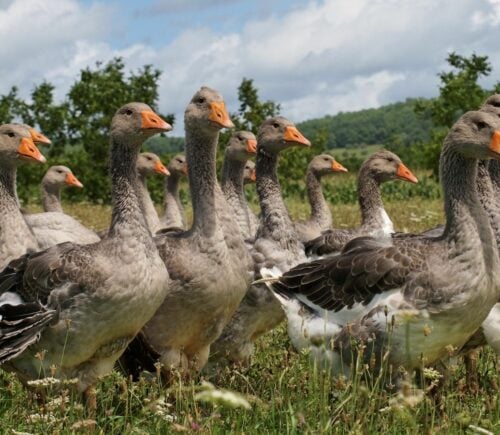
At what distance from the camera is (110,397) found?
251 inches

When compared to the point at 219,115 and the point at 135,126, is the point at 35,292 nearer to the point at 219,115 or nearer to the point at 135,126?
the point at 135,126

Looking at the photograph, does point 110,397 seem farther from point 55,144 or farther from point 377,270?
point 55,144

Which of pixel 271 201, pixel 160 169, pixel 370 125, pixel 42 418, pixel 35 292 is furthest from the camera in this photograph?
pixel 370 125

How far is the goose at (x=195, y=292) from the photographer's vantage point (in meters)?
6.75

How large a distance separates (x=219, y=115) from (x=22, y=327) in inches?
98.7

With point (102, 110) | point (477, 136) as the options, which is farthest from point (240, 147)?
point (102, 110)

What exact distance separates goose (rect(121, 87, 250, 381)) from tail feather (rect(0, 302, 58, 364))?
115 cm

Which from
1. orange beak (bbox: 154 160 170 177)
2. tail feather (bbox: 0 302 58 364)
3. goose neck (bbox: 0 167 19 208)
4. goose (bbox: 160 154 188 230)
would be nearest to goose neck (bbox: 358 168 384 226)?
goose (bbox: 160 154 188 230)

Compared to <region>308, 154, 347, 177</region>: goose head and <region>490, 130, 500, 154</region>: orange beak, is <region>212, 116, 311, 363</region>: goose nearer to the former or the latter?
<region>490, 130, 500, 154</region>: orange beak

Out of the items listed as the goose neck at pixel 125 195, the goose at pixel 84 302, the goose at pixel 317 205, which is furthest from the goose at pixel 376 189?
the goose at pixel 84 302

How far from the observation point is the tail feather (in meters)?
5.77

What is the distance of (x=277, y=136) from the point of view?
937cm

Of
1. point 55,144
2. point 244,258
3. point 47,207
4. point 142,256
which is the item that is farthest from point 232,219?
point 55,144

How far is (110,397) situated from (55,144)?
857 inches
